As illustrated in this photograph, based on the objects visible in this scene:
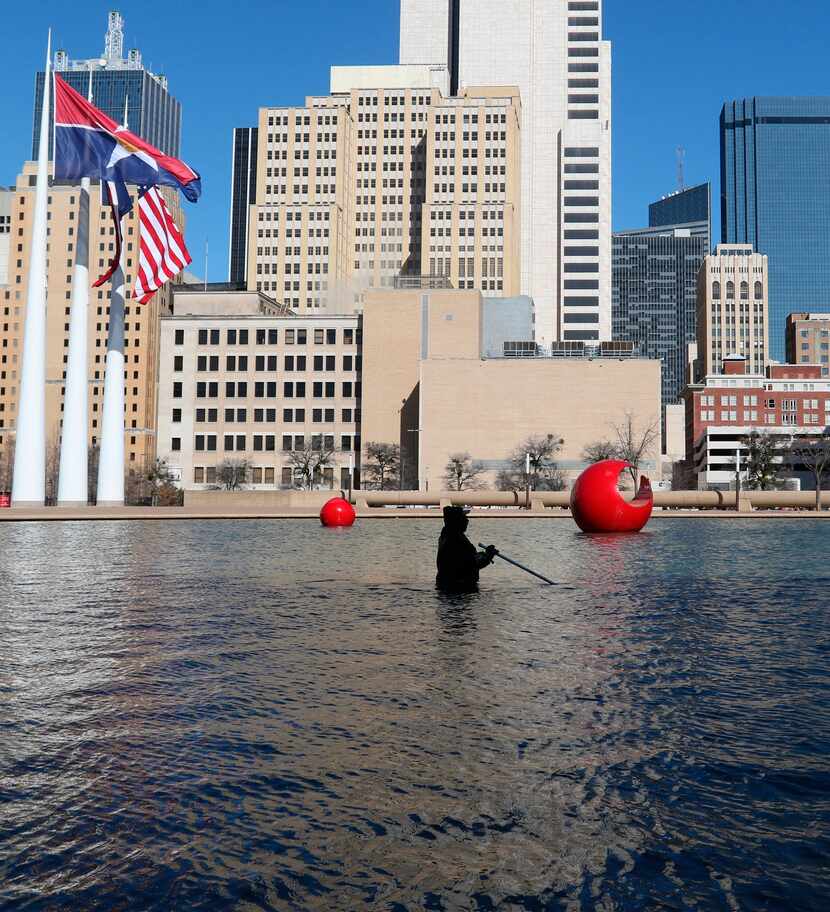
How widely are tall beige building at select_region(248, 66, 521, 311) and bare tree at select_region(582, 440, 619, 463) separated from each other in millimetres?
47277

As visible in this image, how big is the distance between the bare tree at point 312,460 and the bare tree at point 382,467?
5440mm

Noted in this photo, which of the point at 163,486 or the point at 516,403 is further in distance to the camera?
the point at 516,403

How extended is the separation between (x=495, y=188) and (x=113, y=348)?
11869 cm

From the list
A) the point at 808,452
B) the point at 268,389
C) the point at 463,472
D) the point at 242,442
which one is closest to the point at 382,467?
the point at 463,472

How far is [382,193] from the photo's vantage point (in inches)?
6973

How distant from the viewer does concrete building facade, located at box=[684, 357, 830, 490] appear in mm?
144750

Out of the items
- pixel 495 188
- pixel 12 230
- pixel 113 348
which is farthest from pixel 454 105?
pixel 113 348

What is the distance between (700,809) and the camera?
16.3 ft

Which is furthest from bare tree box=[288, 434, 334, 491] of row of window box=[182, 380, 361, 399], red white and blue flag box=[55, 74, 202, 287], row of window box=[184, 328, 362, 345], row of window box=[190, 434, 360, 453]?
red white and blue flag box=[55, 74, 202, 287]

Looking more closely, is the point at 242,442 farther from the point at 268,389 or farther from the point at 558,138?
the point at 558,138

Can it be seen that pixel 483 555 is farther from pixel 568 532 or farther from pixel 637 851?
pixel 568 532

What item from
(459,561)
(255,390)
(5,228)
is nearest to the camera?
(459,561)

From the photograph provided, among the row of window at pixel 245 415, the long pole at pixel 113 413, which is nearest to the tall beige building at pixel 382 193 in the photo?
the row of window at pixel 245 415

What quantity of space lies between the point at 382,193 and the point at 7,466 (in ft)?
254
